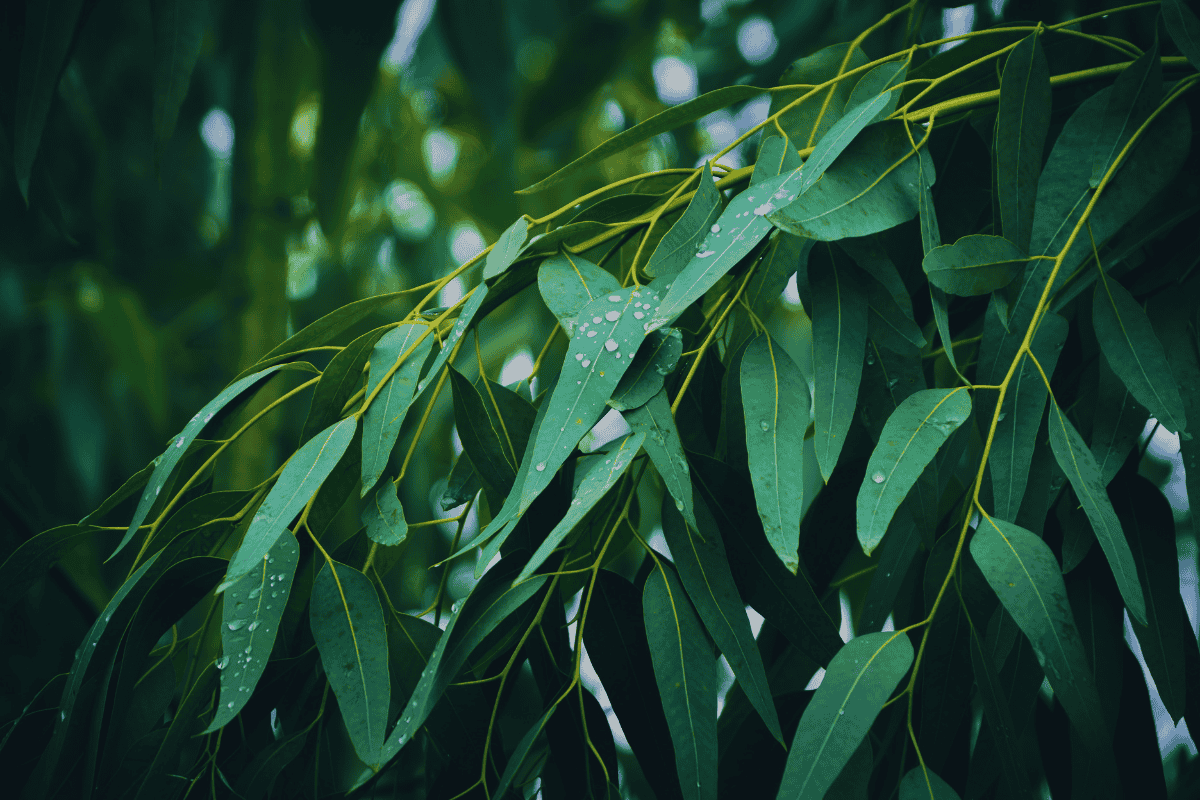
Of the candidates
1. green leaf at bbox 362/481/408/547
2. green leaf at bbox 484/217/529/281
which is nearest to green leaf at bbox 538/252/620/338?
green leaf at bbox 484/217/529/281

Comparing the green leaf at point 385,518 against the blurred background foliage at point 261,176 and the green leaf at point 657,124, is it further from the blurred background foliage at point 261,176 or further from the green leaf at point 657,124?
the blurred background foliage at point 261,176

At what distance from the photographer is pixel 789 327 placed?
1.29 m

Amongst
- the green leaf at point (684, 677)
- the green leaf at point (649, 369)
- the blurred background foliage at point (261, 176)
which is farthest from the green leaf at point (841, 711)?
the blurred background foliage at point (261, 176)

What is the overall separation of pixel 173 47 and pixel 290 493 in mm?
321

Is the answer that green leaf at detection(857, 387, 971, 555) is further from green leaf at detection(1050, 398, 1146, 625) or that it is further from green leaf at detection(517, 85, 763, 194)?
green leaf at detection(517, 85, 763, 194)

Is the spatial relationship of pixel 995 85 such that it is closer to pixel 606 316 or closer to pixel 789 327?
pixel 606 316

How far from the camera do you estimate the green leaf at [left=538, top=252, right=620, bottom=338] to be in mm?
406

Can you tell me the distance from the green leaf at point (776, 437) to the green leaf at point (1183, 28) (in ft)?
0.78

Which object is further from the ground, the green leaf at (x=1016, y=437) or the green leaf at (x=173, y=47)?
the green leaf at (x=173, y=47)

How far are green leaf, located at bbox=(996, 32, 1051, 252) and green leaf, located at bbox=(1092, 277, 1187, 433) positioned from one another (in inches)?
2.0

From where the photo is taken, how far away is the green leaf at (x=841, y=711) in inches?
12.2

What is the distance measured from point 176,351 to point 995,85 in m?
1.37

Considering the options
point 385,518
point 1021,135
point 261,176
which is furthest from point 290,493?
point 261,176

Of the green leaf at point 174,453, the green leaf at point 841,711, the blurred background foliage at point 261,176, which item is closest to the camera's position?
the green leaf at point 841,711
